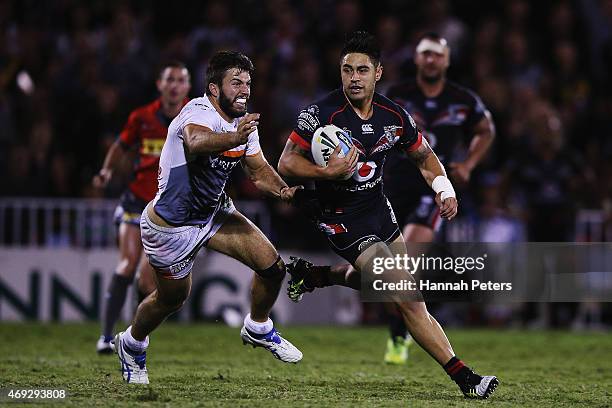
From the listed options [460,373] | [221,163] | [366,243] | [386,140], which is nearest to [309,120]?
[386,140]

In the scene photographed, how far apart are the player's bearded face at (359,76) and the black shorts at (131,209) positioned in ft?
11.2

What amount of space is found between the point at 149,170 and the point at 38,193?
16.4 feet

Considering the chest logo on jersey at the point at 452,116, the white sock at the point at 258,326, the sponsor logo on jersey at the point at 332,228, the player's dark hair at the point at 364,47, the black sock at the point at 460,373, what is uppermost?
the player's dark hair at the point at 364,47

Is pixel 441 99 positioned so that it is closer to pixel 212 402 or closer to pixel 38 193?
pixel 212 402

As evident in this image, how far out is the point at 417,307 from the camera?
7902 millimetres

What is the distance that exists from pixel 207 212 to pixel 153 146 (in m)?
2.82

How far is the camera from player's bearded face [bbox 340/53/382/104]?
26.6 ft

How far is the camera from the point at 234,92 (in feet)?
26.1

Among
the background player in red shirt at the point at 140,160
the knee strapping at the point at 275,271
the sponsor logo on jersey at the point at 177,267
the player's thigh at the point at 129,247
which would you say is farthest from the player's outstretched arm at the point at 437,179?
the player's thigh at the point at 129,247

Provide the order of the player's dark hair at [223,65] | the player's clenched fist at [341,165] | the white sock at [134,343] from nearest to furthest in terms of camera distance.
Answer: the player's clenched fist at [341,165] → the player's dark hair at [223,65] → the white sock at [134,343]

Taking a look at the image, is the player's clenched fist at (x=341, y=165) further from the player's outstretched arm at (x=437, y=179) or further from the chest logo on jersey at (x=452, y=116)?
the chest logo on jersey at (x=452, y=116)

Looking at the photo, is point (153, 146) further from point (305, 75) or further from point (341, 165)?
point (305, 75)

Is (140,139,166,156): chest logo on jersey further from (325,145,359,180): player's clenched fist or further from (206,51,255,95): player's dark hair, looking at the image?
(325,145,359,180): player's clenched fist

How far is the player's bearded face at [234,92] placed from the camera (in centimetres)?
795
